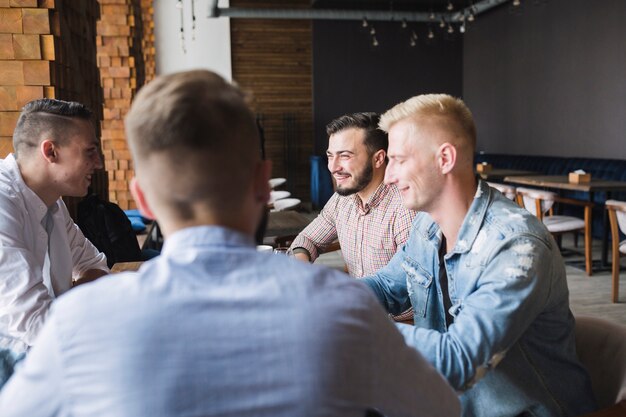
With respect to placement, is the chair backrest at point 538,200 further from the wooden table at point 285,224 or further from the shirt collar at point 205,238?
the shirt collar at point 205,238

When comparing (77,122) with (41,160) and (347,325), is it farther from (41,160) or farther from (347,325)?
(347,325)

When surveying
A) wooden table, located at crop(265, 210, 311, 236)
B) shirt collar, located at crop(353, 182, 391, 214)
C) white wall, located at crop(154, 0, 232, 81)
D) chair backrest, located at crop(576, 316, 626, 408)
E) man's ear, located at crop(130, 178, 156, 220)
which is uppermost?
white wall, located at crop(154, 0, 232, 81)

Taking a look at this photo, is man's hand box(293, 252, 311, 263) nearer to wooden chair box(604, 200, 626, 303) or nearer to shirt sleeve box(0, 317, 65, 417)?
shirt sleeve box(0, 317, 65, 417)

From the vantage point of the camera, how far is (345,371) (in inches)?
26.8

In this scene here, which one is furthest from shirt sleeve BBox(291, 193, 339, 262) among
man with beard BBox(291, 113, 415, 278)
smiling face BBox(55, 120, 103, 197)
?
smiling face BBox(55, 120, 103, 197)

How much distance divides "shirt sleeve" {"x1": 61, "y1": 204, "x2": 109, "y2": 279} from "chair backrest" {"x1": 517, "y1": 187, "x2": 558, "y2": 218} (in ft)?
14.5

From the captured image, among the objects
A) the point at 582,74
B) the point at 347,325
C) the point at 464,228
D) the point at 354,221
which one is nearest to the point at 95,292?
the point at 347,325

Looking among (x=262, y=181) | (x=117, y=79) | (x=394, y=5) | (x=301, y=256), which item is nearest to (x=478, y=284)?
(x=262, y=181)

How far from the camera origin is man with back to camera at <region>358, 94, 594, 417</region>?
1158 millimetres

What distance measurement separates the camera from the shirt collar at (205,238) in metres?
0.72

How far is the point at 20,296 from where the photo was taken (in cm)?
163

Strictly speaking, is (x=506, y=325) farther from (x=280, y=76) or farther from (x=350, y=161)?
(x=280, y=76)

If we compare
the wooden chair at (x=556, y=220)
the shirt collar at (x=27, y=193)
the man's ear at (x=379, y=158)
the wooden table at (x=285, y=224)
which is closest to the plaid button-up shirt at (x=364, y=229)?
the man's ear at (x=379, y=158)

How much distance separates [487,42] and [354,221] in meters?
9.99
